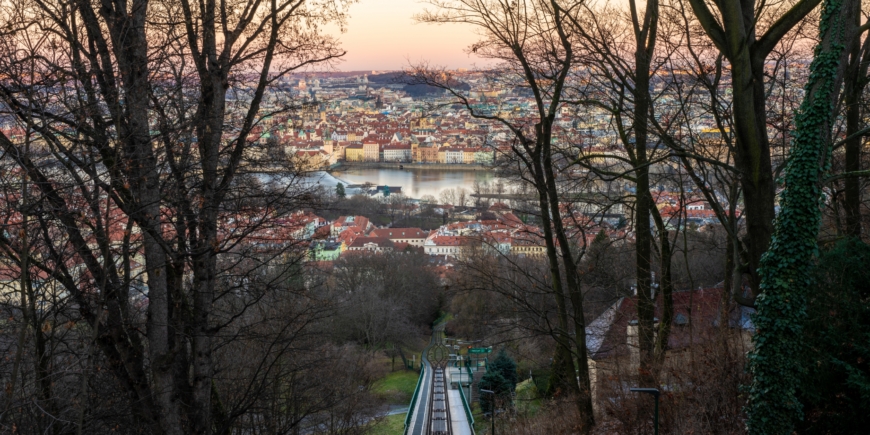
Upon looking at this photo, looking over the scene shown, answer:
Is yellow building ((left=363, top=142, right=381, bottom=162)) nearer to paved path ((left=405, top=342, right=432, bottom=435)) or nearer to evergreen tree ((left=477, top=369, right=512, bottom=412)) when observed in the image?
paved path ((left=405, top=342, right=432, bottom=435))

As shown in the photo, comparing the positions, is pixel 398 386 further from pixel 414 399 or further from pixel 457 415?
pixel 457 415

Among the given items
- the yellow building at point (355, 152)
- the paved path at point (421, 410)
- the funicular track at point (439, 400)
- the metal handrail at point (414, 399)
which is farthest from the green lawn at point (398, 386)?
the yellow building at point (355, 152)

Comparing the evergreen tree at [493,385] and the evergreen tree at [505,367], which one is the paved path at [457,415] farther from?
the evergreen tree at [505,367]

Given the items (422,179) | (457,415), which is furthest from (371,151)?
(457,415)

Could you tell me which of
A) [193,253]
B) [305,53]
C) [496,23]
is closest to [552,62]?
[496,23]

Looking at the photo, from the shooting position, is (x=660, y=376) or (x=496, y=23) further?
(x=496, y=23)

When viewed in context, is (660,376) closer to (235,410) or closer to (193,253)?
(235,410)
